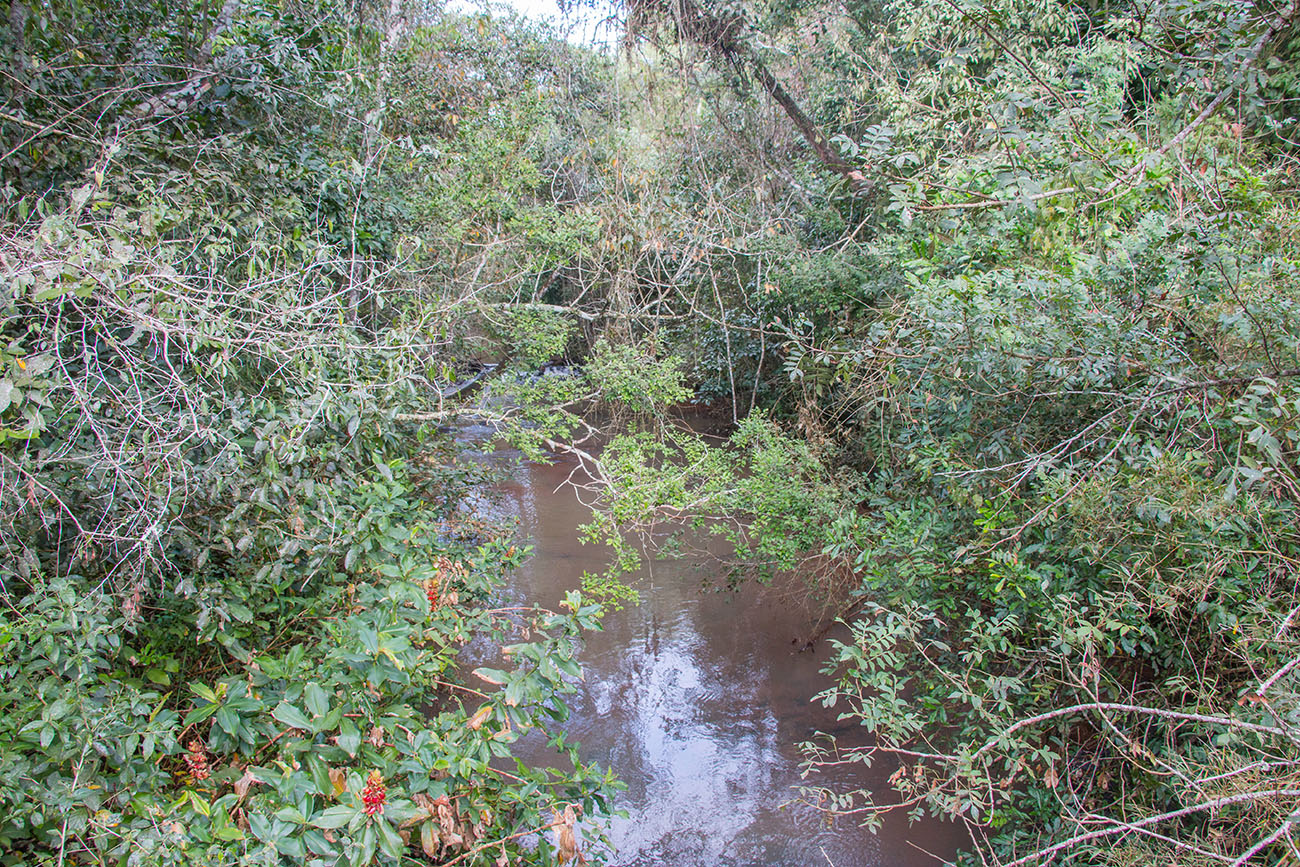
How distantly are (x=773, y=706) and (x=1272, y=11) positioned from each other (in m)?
4.52

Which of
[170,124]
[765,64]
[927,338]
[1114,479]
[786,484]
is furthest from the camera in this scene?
[765,64]

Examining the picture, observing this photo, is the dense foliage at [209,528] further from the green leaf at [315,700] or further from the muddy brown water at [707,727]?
the muddy brown water at [707,727]

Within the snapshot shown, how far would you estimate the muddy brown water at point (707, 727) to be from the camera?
414 cm

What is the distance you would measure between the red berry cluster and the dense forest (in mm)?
38

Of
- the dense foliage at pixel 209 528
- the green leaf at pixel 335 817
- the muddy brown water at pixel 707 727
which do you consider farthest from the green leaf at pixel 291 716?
the muddy brown water at pixel 707 727

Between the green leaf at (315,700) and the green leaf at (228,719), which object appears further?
the green leaf at (228,719)

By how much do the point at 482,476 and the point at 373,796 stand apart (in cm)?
380

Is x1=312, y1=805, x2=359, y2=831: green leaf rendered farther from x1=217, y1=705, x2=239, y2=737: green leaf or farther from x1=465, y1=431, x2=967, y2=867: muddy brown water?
x1=465, y1=431, x2=967, y2=867: muddy brown water

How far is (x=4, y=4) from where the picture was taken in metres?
3.31

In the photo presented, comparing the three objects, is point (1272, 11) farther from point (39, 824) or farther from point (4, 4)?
point (4, 4)

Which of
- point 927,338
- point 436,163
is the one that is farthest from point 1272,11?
point 436,163

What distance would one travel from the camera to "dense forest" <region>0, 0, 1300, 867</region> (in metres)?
2.25

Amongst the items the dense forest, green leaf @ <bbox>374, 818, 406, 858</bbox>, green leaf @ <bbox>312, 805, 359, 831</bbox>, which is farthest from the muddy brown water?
green leaf @ <bbox>312, 805, 359, 831</bbox>

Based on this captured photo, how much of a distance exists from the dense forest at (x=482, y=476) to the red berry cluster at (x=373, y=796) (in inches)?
1.5
